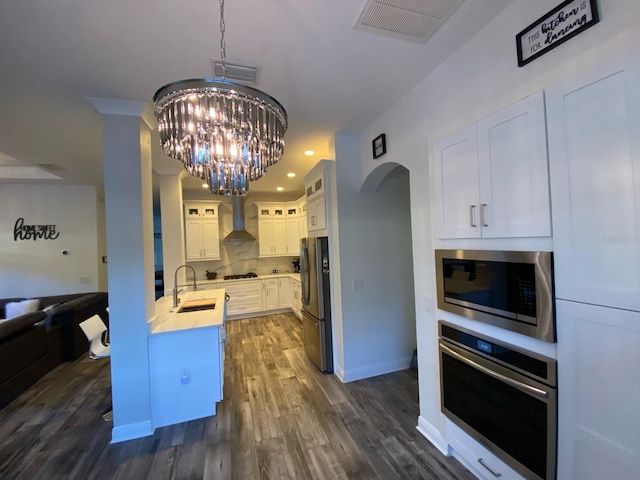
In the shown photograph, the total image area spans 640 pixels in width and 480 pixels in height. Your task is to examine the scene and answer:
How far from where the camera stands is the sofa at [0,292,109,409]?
2.86 meters

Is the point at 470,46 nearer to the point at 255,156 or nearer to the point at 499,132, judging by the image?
the point at 499,132

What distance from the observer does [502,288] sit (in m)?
1.49

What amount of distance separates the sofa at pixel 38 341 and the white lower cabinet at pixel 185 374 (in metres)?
1.84

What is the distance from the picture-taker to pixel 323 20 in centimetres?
150

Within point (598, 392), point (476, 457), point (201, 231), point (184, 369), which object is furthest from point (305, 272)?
point (201, 231)

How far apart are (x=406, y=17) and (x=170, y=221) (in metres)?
3.84

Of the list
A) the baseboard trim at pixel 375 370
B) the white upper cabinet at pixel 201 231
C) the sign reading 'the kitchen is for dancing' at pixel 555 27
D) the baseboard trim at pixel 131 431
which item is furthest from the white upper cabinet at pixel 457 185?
the white upper cabinet at pixel 201 231

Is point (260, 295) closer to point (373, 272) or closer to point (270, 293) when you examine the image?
point (270, 293)

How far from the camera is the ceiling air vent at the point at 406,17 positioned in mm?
1404

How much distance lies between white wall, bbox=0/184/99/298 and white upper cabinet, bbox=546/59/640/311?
6.67m

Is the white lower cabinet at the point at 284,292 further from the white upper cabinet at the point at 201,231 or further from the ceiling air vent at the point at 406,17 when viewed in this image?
the ceiling air vent at the point at 406,17

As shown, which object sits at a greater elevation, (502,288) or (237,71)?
(237,71)

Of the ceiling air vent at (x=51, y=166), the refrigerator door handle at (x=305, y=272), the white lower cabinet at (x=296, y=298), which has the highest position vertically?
the ceiling air vent at (x=51, y=166)

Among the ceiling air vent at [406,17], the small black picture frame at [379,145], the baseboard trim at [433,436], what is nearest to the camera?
the ceiling air vent at [406,17]
